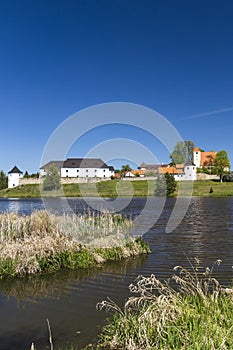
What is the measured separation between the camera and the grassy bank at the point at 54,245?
439 inches

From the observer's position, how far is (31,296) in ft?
30.6

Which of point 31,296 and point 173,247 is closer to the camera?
point 31,296

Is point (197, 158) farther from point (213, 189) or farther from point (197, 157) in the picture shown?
point (213, 189)

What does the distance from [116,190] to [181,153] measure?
44314 millimetres

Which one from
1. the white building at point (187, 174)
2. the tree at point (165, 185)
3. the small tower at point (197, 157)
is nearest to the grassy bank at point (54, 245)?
the tree at point (165, 185)

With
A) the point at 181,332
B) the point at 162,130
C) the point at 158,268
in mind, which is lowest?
the point at 158,268

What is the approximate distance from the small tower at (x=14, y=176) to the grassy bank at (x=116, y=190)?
15856 millimetres

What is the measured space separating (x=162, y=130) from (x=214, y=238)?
26.0 feet

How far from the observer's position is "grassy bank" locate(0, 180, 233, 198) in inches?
2945

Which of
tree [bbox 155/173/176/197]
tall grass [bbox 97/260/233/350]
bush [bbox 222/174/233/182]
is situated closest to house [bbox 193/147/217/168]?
bush [bbox 222/174/233/182]

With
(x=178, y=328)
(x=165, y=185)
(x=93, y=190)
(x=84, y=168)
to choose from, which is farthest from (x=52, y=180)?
(x=178, y=328)

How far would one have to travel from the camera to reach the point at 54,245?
12.1m

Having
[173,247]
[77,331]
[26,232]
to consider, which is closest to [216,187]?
[173,247]

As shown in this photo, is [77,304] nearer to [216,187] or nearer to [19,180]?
[216,187]
